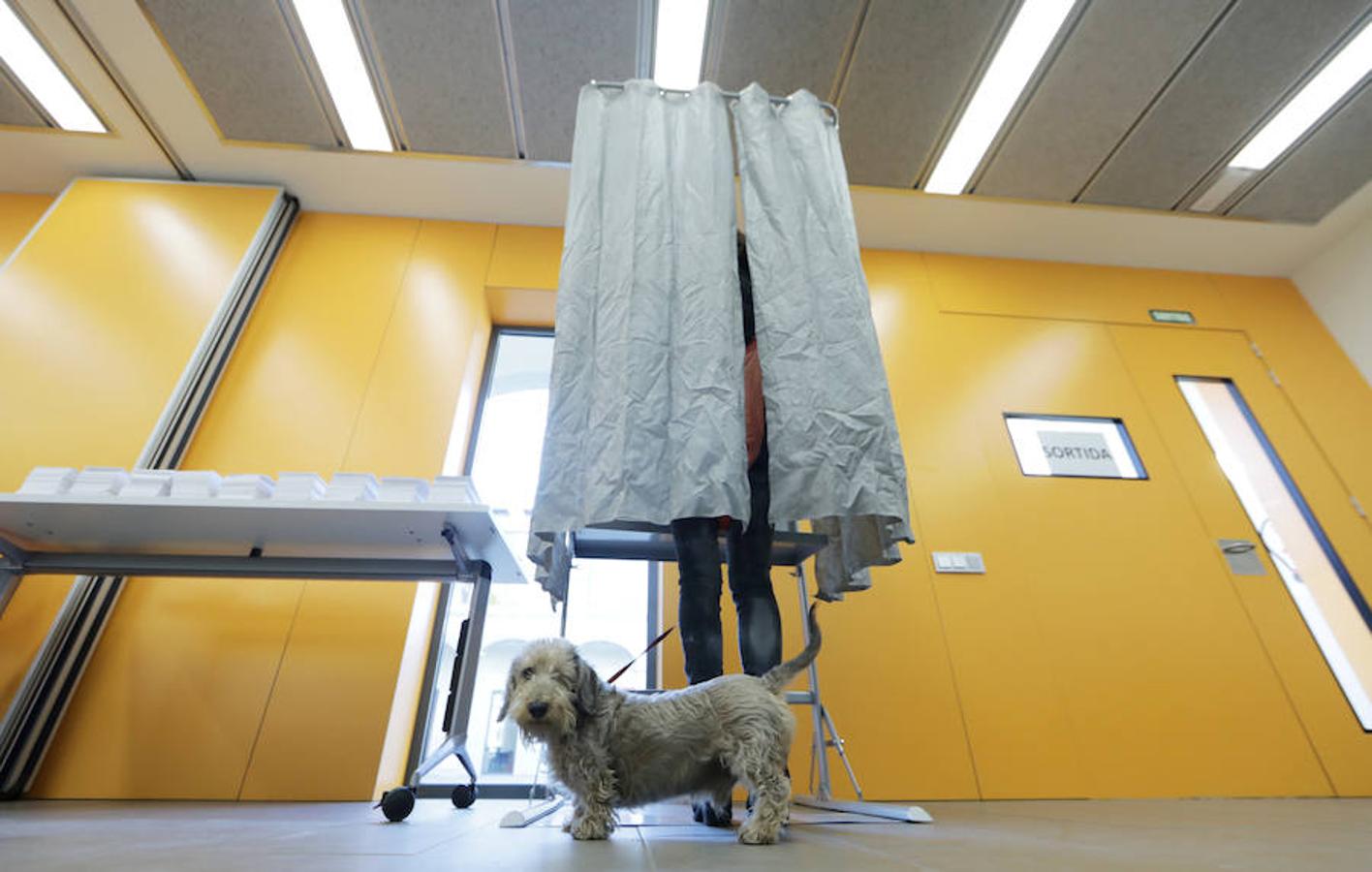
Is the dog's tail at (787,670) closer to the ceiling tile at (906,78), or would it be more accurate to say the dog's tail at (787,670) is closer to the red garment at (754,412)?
the red garment at (754,412)

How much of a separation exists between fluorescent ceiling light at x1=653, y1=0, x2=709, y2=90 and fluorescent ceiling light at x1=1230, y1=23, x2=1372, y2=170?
3.07 meters

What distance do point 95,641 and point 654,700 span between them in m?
2.52

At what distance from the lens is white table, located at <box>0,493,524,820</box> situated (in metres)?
1.57

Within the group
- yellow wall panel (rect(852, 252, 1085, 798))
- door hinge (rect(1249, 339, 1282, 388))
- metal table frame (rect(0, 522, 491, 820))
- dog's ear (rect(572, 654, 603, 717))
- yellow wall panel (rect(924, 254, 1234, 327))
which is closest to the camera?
dog's ear (rect(572, 654, 603, 717))

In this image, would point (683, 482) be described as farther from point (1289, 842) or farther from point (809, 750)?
point (809, 750)

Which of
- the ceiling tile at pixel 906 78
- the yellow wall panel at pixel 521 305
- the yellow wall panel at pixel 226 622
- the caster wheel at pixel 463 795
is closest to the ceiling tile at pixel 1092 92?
the ceiling tile at pixel 906 78

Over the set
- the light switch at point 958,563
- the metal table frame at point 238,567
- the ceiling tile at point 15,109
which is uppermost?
the ceiling tile at point 15,109

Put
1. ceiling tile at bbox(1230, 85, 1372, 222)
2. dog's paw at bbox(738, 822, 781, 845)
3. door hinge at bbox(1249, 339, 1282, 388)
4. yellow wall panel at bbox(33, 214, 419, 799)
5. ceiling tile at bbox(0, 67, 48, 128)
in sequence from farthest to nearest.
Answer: door hinge at bbox(1249, 339, 1282, 388) < ceiling tile at bbox(1230, 85, 1372, 222) < ceiling tile at bbox(0, 67, 48, 128) < yellow wall panel at bbox(33, 214, 419, 799) < dog's paw at bbox(738, 822, 781, 845)

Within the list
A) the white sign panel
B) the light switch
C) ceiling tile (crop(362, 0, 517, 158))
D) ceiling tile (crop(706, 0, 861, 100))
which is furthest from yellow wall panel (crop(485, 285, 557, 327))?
the white sign panel

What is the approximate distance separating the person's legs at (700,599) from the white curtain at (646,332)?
0.28 ft

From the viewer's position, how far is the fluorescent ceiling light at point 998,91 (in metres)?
2.55

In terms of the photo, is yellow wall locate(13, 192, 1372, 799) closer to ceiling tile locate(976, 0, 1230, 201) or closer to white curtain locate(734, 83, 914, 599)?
ceiling tile locate(976, 0, 1230, 201)

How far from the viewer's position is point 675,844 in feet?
3.07

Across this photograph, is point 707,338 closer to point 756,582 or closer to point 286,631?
Result: point 756,582
